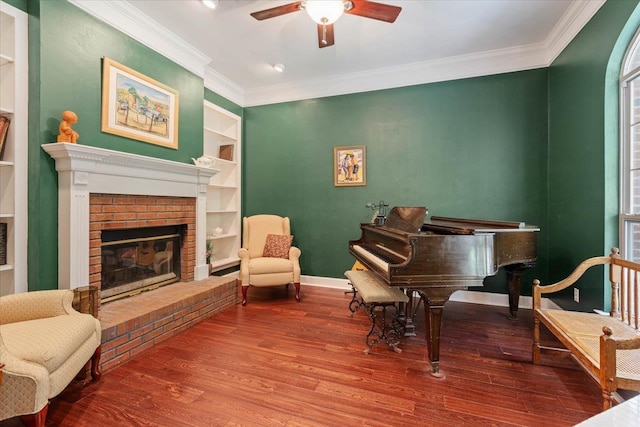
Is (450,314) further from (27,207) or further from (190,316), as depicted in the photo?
(27,207)

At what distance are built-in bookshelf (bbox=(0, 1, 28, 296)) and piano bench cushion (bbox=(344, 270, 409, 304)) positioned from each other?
2.59 m

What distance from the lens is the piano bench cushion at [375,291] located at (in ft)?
7.11

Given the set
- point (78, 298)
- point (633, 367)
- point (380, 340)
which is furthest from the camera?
point (380, 340)

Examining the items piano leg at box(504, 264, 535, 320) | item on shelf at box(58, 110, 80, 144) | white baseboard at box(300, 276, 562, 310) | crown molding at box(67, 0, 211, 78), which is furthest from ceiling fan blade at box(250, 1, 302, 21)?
white baseboard at box(300, 276, 562, 310)

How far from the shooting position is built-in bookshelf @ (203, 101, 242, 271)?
4184 mm

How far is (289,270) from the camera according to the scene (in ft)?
11.2

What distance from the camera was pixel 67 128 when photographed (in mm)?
Answer: 2082

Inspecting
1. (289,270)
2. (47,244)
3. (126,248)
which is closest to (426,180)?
(289,270)

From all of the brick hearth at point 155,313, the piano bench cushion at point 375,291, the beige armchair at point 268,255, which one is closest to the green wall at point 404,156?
the beige armchair at point 268,255

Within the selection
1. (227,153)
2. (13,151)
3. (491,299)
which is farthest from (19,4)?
(491,299)

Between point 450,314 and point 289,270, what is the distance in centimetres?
191

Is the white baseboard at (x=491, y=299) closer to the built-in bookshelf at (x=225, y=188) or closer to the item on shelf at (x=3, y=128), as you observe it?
the built-in bookshelf at (x=225, y=188)

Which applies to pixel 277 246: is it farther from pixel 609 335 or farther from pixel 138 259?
pixel 609 335

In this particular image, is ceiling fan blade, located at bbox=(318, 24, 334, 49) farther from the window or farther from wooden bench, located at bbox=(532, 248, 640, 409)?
wooden bench, located at bbox=(532, 248, 640, 409)
